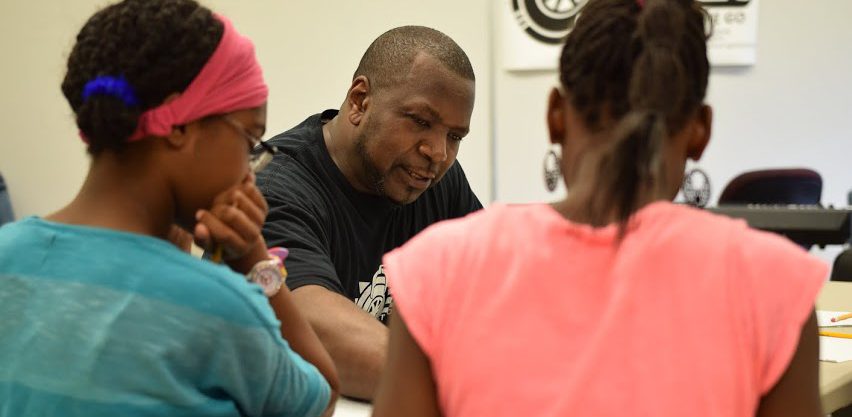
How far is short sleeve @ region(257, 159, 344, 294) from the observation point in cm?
164

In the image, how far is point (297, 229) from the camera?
1.77 metres

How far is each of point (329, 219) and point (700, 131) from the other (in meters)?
1.15

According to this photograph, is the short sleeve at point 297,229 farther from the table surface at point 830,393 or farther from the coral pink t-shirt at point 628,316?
the coral pink t-shirt at point 628,316

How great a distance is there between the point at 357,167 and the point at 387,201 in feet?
0.37

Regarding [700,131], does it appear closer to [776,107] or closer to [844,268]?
[844,268]

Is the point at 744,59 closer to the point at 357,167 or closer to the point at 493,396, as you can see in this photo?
the point at 357,167

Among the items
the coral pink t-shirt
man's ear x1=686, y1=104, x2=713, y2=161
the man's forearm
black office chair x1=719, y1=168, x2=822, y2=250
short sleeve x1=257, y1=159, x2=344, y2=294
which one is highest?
man's ear x1=686, y1=104, x2=713, y2=161

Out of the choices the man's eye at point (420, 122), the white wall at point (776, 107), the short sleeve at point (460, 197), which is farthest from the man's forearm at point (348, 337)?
the white wall at point (776, 107)

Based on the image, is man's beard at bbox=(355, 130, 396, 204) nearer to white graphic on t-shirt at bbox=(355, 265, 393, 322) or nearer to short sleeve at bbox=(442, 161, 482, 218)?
white graphic on t-shirt at bbox=(355, 265, 393, 322)

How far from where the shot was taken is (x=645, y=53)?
832 mm

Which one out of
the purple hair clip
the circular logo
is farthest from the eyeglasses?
the circular logo

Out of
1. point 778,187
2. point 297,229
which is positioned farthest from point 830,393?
point 778,187

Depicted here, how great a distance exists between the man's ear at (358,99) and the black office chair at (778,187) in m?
2.43

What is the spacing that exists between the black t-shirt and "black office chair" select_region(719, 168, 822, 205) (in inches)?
87.5
